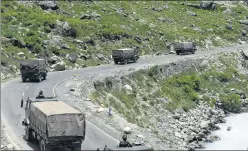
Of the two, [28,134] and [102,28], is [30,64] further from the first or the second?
[102,28]

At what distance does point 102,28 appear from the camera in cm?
8638

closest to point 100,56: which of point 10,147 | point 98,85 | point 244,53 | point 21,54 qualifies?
point 21,54

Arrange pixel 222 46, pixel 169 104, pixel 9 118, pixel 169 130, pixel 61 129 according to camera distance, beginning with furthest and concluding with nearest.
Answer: pixel 222 46 → pixel 169 104 → pixel 169 130 → pixel 9 118 → pixel 61 129

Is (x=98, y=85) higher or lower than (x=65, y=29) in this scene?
higher

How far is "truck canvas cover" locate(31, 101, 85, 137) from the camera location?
87.4 feet

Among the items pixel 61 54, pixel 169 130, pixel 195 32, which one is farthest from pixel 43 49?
pixel 195 32

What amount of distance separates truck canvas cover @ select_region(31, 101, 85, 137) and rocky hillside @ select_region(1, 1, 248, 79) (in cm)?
3202

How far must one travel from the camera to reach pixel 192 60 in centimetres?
7488

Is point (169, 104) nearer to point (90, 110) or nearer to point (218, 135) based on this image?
point (218, 135)

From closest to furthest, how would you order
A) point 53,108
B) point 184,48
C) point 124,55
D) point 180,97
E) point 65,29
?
point 53,108, point 180,97, point 124,55, point 65,29, point 184,48

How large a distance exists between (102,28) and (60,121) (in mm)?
60680

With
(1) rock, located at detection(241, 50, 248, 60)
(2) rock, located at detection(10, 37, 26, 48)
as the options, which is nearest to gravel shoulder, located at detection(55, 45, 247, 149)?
(2) rock, located at detection(10, 37, 26, 48)

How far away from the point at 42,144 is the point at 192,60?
50.0 m

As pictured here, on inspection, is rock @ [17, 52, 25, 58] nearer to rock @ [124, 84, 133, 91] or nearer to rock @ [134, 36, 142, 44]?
rock @ [124, 84, 133, 91]
